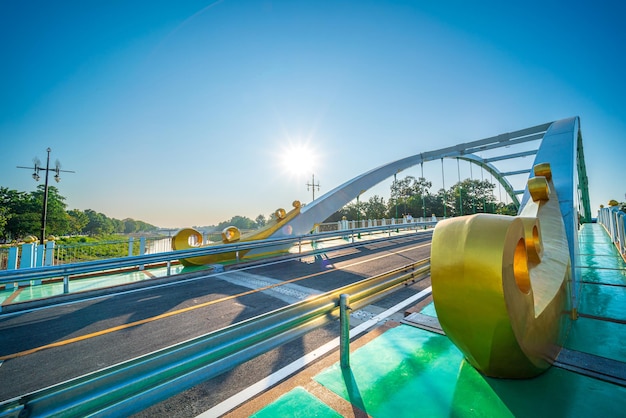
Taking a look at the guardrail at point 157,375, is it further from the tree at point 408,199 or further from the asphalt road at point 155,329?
the tree at point 408,199

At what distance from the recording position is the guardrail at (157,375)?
1014 mm

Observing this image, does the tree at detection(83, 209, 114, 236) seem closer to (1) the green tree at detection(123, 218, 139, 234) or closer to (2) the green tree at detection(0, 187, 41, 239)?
(1) the green tree at detection(123, 218, 139, 234)

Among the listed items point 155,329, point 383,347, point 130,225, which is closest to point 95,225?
point 130,225

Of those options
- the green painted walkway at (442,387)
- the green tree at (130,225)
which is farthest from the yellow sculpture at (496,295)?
the green tree at (130,225)

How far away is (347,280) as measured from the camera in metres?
7.23

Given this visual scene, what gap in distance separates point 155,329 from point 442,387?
429 cm

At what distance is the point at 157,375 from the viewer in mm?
1252

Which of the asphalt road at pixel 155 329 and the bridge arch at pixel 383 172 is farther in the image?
the bridge arch at pixel 383 172

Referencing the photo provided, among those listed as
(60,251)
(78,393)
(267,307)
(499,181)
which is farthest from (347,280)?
(499,181)

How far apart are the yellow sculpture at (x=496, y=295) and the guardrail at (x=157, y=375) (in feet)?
4.38

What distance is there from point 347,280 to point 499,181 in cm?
4122

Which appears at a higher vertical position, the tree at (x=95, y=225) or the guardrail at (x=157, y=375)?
the tree at (x=95, y=225)

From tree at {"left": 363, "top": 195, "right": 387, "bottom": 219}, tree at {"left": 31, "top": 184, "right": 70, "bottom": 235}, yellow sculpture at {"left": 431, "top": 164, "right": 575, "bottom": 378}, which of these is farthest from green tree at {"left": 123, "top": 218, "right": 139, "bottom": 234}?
yellow sculpture at {"left": 431, "top": 164, "right": 575, "bottom": 378}

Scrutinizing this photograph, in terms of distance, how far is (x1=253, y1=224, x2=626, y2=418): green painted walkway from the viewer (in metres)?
2.18
